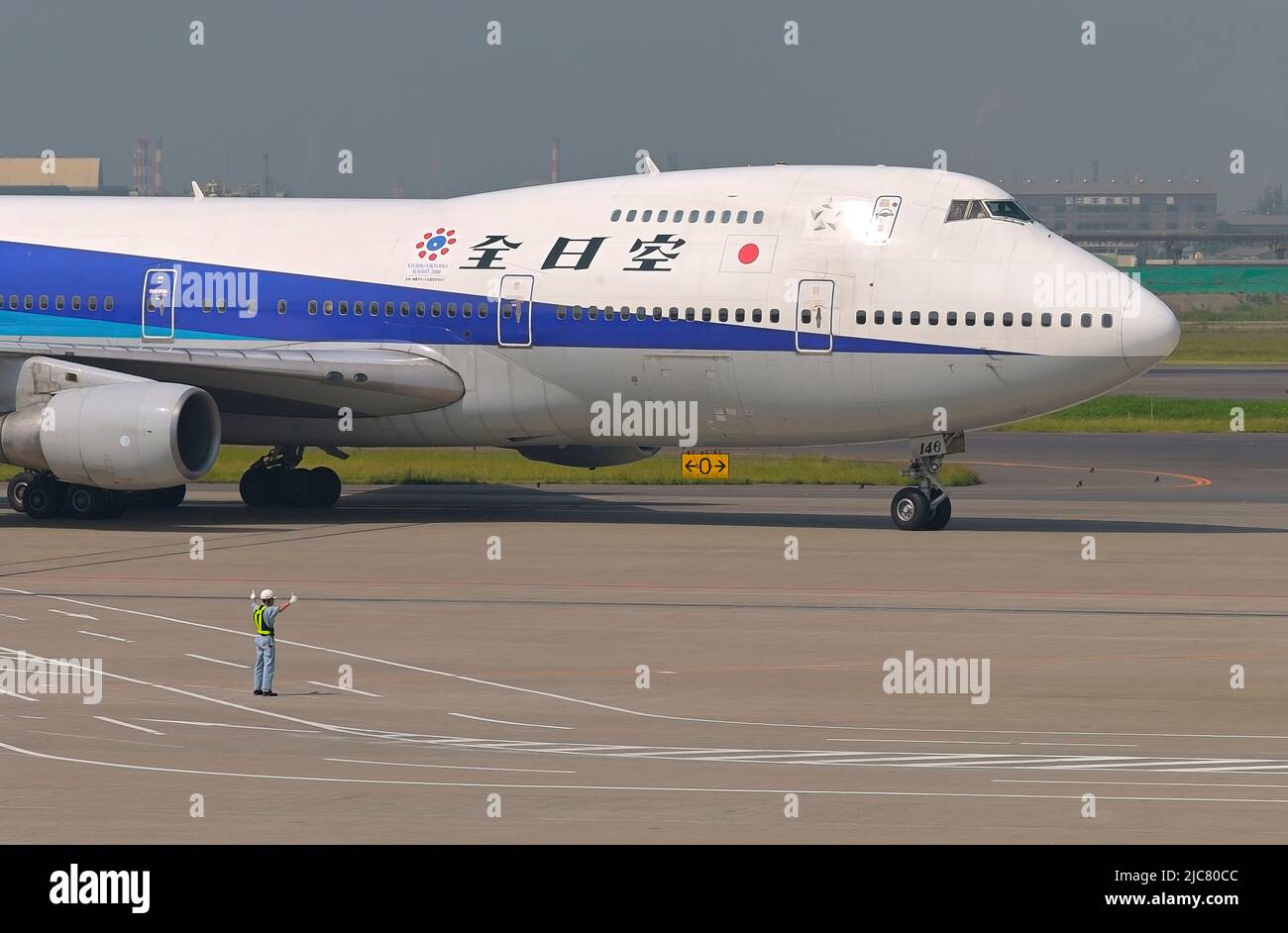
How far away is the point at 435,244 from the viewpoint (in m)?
39.1

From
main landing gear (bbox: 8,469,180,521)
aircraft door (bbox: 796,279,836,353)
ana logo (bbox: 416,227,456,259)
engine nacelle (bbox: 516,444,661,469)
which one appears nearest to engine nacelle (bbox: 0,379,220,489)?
main landing gear (bbox: 8,469,180,521)

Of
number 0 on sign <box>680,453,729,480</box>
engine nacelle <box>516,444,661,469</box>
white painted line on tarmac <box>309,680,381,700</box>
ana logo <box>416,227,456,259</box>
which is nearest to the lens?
white painted line on tarmac <box>309,680,381,700</box>

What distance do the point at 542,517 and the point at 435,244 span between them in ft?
20.1

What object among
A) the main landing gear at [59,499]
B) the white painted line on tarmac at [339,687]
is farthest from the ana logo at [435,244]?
the white painted line on tarmac at [339,687]

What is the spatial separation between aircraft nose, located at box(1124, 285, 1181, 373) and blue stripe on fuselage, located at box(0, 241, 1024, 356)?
439cm

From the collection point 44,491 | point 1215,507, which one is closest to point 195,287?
point 44,491

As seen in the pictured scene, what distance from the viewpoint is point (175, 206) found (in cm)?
4134

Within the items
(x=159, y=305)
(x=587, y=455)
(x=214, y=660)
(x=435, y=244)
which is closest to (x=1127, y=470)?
(x=587, y=455)

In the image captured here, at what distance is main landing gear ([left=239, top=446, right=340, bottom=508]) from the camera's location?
1668 inches

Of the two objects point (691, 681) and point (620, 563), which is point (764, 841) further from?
point (620, 563)

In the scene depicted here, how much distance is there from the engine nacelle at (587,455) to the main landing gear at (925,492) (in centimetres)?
576

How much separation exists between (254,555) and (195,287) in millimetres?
8299

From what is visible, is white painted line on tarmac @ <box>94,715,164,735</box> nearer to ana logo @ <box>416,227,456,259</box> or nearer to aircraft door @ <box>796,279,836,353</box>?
aircraft door @ <box>796,279,836,353</box>

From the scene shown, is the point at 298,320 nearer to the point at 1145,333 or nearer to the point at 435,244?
the point at 435,244
